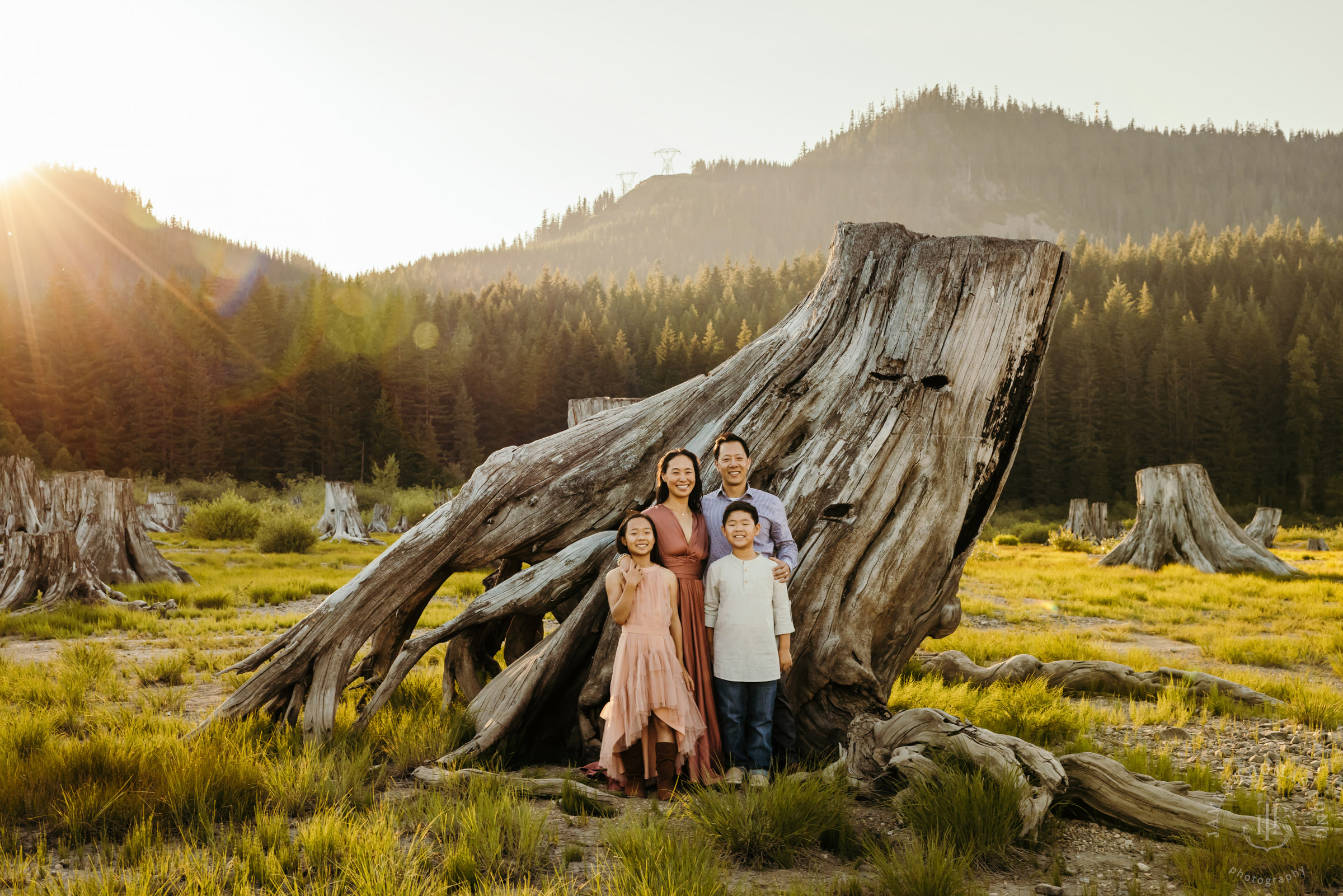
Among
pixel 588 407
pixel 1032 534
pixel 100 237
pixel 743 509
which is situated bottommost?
pixel 1032 534

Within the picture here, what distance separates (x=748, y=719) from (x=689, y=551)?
0.87 meters

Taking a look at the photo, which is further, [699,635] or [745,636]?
[699,635]

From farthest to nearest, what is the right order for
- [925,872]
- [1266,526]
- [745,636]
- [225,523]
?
[1266,526] → [225,523] → [745,636] → [925,872]

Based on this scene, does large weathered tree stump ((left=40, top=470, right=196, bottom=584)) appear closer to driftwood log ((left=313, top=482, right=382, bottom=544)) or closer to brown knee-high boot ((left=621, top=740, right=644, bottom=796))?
driftwood log ((left=313, top=482, right=382, bottom=544))

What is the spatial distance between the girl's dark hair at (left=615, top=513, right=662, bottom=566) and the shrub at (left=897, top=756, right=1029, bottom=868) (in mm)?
1573

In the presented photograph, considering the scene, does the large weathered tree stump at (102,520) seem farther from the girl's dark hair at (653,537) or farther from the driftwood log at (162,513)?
the driftwood log at (162,513)

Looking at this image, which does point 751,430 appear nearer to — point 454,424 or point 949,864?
point 949,864

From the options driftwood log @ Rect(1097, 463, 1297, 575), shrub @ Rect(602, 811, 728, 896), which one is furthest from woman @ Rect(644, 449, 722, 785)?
driftwood log @ Rect(1097, 463, 1297, 575)

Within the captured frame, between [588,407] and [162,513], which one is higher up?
[588,407]

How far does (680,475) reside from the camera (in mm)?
3896

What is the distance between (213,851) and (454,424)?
160ft

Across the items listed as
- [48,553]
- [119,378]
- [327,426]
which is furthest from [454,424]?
[48,553]

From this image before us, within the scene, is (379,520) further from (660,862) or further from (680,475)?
(660,862)

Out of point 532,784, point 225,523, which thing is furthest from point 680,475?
point 225,523
